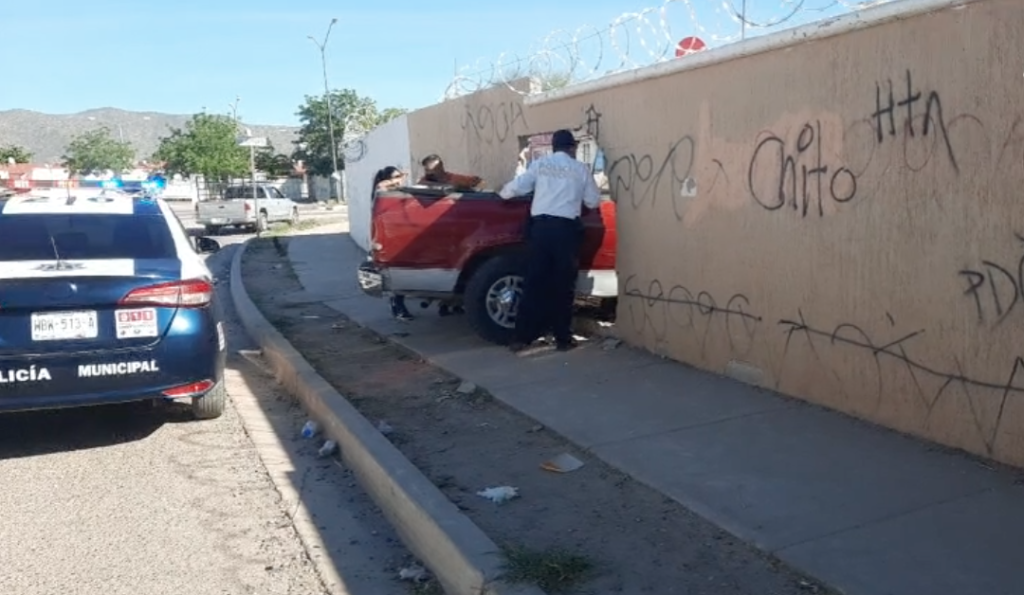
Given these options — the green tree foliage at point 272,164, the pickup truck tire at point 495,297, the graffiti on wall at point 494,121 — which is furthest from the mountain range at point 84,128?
the pickup truck tire at point 495,297

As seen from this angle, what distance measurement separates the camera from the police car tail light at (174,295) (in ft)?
20.5

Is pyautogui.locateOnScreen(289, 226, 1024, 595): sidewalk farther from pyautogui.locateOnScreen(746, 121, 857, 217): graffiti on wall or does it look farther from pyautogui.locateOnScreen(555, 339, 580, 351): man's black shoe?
pyautogui.locateOnScreen(746, 121, 857, 217): graffiti on wall

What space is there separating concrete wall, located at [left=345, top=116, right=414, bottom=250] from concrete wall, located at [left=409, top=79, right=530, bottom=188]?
5.63 feet

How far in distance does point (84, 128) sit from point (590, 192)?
151 metres

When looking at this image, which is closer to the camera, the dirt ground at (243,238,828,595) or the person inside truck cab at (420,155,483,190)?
the dirt ground at (243,238,828,595)

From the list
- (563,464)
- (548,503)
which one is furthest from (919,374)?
(548,503)

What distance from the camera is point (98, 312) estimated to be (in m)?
6.14

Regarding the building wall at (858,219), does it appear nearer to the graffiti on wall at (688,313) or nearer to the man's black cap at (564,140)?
the graffiti on wall at (688,313)

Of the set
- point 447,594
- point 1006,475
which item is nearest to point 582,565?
point 447,594

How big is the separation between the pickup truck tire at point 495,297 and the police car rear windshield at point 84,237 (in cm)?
277

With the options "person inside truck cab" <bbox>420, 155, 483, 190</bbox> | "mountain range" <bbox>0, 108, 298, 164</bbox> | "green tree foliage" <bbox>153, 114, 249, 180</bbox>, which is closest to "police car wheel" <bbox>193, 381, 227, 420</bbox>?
"person inside truck cab" <bbox>420, 155, 483, 190</bbox>

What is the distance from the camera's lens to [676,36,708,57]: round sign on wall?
7602 millimetres

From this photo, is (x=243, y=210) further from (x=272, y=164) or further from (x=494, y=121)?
(x=272, y=164)

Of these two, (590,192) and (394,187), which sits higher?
(394,187)
